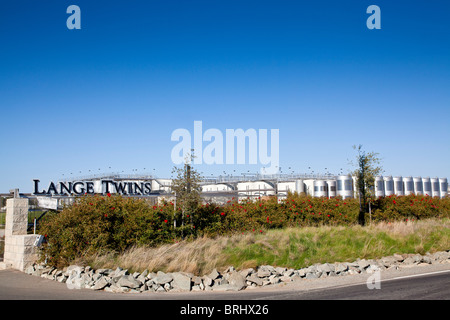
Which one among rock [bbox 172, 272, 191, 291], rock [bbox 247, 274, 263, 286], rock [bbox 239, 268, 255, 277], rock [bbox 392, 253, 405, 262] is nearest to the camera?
rock [bbox 172, 272, 191, 291]

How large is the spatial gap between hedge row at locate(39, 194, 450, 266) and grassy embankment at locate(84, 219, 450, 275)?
2.32 feet

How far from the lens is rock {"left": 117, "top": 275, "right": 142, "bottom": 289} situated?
10.0m

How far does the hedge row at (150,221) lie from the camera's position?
12445 mm

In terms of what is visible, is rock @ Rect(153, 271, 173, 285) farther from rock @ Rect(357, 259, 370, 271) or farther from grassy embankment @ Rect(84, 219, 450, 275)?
rock @ Rect(357, 259, 370, 271)

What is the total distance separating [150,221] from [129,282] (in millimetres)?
4055

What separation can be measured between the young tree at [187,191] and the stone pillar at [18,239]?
5.19 meters

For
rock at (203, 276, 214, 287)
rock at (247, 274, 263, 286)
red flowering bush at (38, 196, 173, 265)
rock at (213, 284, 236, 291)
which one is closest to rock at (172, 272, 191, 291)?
rock at (203, 276, 214, 287)

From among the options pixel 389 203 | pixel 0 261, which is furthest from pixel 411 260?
pixel 0 261

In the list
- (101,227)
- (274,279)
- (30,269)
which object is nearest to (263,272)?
(274,279)

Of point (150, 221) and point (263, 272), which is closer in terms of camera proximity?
point (263, 272)

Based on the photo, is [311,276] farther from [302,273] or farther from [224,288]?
[224,288]

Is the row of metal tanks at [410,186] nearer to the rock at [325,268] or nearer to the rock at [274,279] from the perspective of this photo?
the rock at [325,268]

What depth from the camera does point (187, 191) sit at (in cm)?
1498

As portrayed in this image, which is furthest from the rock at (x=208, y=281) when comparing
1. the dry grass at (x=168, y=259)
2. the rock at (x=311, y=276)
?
the rock at (x=311, y=276)
